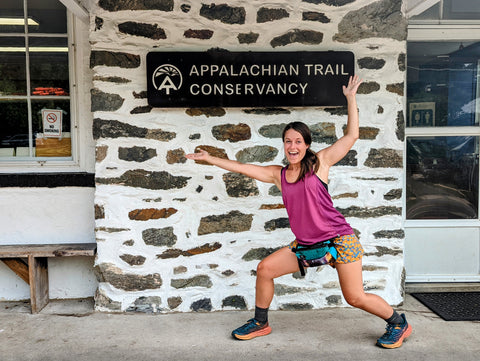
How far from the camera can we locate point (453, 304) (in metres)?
4.37

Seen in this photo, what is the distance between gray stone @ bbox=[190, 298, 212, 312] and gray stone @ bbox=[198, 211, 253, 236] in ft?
1.91

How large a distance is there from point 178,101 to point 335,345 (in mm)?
2260

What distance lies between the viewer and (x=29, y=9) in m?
4.56

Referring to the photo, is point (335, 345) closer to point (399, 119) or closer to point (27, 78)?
point (399, 119)

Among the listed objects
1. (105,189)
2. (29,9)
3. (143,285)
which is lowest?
(143,285)

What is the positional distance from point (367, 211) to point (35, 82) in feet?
10.6

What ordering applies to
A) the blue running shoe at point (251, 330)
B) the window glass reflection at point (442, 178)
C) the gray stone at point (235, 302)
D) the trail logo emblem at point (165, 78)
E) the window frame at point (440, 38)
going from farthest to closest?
the window glass reflection at point (442, 178) → the window frame at point (440, 38) → the gray stone at point (235, 302) → the trail logo emblem at point (165, 78) → the blue running shoe at point (251, 330)

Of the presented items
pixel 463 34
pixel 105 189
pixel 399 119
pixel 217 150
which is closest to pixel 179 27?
pixel 217 150

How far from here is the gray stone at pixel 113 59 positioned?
4086mm

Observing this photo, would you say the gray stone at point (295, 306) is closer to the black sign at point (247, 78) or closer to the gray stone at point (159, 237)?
the gray stone at point (159, 237)

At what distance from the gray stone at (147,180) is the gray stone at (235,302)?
3.45 ft

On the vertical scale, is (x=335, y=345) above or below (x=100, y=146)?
below

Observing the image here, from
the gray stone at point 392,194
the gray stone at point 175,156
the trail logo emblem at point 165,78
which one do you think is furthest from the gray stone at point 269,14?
the gray stone at point 392,194

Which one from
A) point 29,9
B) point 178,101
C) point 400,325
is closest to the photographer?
point 400,325
